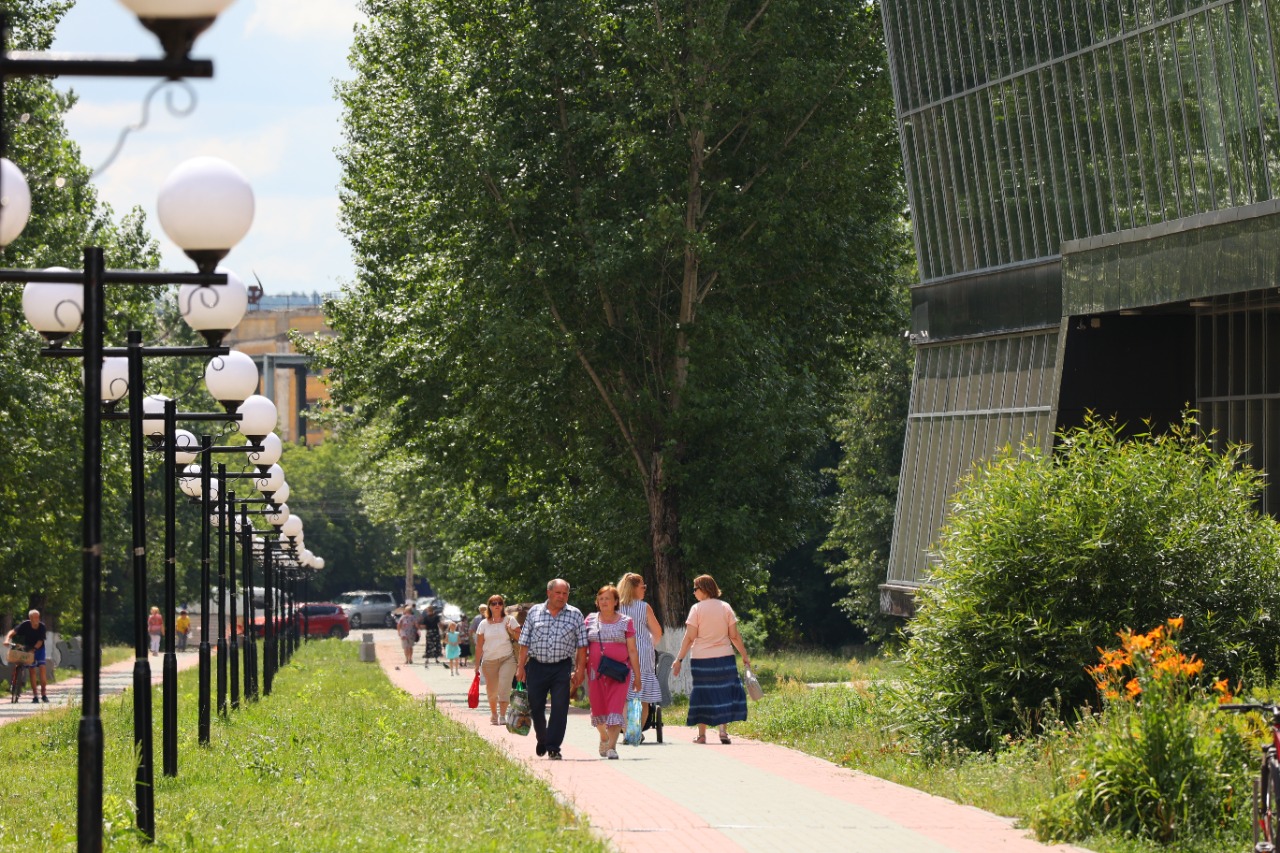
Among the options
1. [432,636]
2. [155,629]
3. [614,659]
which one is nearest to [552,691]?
[614,659]

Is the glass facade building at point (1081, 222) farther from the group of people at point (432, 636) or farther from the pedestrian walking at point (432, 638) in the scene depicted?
the pedestrian walking at point (432, 638)

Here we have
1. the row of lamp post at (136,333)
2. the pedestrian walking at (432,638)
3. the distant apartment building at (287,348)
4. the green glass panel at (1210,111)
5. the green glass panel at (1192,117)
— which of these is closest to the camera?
the row of lamp post at (136,333)

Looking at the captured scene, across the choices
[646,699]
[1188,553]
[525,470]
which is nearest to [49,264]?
[525,470]

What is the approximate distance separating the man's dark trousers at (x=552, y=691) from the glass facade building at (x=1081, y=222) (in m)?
11.5

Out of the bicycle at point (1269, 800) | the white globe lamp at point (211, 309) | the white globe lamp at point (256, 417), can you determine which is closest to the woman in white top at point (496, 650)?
the white globe lamp at point (256, 417)

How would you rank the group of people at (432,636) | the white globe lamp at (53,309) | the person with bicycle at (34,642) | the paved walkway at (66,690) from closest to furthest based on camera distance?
the white globe lamp at (53,309) < the paved walkway at (66,690) < the person with bicycle at (34,642) < the group of people at (432,636)

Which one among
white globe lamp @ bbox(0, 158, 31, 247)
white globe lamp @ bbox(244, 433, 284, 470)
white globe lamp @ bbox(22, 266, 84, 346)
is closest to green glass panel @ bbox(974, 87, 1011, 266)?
white globe lamp @ bbox(244, 433, 284, 470)

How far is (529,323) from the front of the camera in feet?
102

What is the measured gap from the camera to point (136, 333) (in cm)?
1296

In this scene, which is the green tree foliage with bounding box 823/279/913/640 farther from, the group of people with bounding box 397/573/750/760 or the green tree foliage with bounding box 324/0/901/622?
the group of people with bounding box 397/573/750/760

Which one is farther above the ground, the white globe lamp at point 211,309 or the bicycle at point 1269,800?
the white globe lamp at point 211,309

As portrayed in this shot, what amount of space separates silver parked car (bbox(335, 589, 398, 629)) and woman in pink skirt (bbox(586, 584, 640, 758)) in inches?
3544

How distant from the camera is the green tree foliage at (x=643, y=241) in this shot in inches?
1257

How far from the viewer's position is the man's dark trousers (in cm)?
1750
